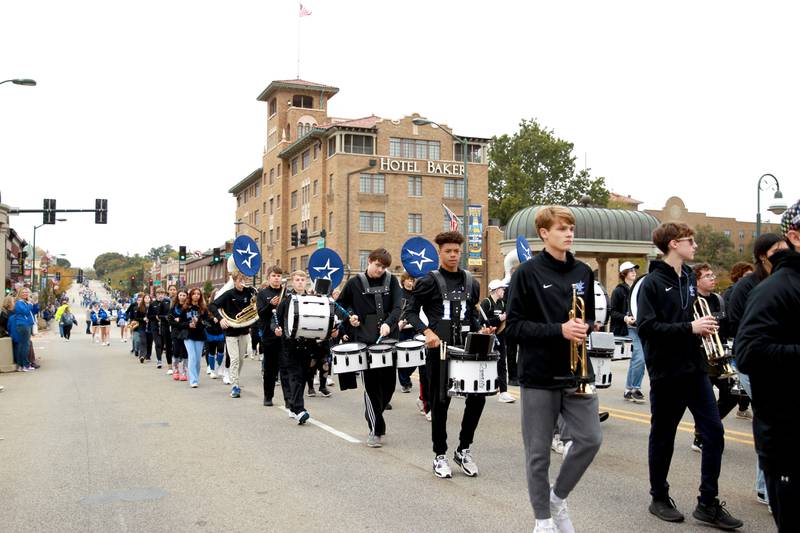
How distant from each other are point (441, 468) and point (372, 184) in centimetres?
5554

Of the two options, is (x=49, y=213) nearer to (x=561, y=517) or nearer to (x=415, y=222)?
(x=561, y=517)

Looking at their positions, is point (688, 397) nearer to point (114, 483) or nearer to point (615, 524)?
point (615, 524)

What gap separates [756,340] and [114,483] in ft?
18.1

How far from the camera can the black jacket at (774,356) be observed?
332 cm

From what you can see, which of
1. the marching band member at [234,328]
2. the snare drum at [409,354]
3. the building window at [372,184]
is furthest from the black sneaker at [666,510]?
the building window at [372,184]

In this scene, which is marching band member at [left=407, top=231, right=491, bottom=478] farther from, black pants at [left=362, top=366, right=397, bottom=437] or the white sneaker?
the white sneaker

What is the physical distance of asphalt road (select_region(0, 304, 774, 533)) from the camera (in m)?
5.59

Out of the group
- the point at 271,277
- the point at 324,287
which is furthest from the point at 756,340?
the point at 271,277

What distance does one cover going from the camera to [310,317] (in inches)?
377

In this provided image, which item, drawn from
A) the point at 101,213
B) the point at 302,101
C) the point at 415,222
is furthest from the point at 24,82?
the point at 302,101

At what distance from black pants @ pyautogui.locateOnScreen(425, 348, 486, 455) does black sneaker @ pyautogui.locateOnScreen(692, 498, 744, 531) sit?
1891 millimetres

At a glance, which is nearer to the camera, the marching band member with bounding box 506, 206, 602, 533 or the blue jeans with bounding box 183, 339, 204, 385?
the marching band member with bounding box 506, 206, 602, 533

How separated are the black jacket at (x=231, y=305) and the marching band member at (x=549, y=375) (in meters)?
9.12

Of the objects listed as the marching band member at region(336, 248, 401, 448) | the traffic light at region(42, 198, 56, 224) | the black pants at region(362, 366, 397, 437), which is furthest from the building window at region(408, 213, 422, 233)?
the black pants at region(362, 366, 397, 437)
